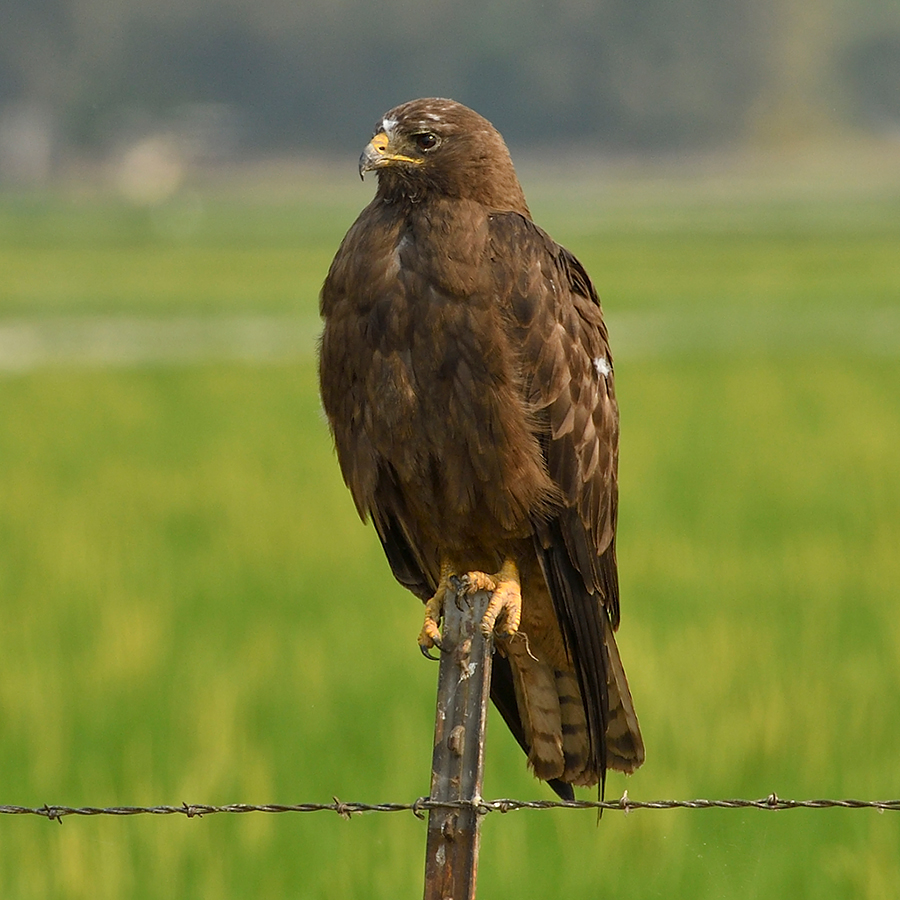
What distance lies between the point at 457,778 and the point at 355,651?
4438 millimetres

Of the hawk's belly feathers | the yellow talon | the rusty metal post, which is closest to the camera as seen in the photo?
the rusty metal post

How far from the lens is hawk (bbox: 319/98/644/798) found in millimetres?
4105

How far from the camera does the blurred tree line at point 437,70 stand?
99500 mm

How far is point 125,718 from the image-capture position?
21.9ft

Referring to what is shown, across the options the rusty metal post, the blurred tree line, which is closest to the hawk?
the rusty metal post

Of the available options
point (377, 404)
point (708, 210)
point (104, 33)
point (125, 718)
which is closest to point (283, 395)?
point (125, 718)

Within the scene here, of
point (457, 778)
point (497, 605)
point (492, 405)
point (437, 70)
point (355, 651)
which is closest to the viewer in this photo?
point (457, 778)

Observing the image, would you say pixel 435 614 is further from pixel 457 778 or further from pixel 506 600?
pixel 457 778

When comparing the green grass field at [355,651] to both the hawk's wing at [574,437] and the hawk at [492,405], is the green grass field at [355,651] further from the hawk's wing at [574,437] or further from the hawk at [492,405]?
the hawk's wing at [574,437]

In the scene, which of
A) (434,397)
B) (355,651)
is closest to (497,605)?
(434,397)

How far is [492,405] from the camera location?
163 inches

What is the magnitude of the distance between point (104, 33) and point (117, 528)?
102017 millimetres

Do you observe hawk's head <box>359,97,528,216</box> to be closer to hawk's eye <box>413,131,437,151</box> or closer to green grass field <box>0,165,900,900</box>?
hawk's eye <box>413,131,437,151</box>

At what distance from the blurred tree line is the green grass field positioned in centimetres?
7892
